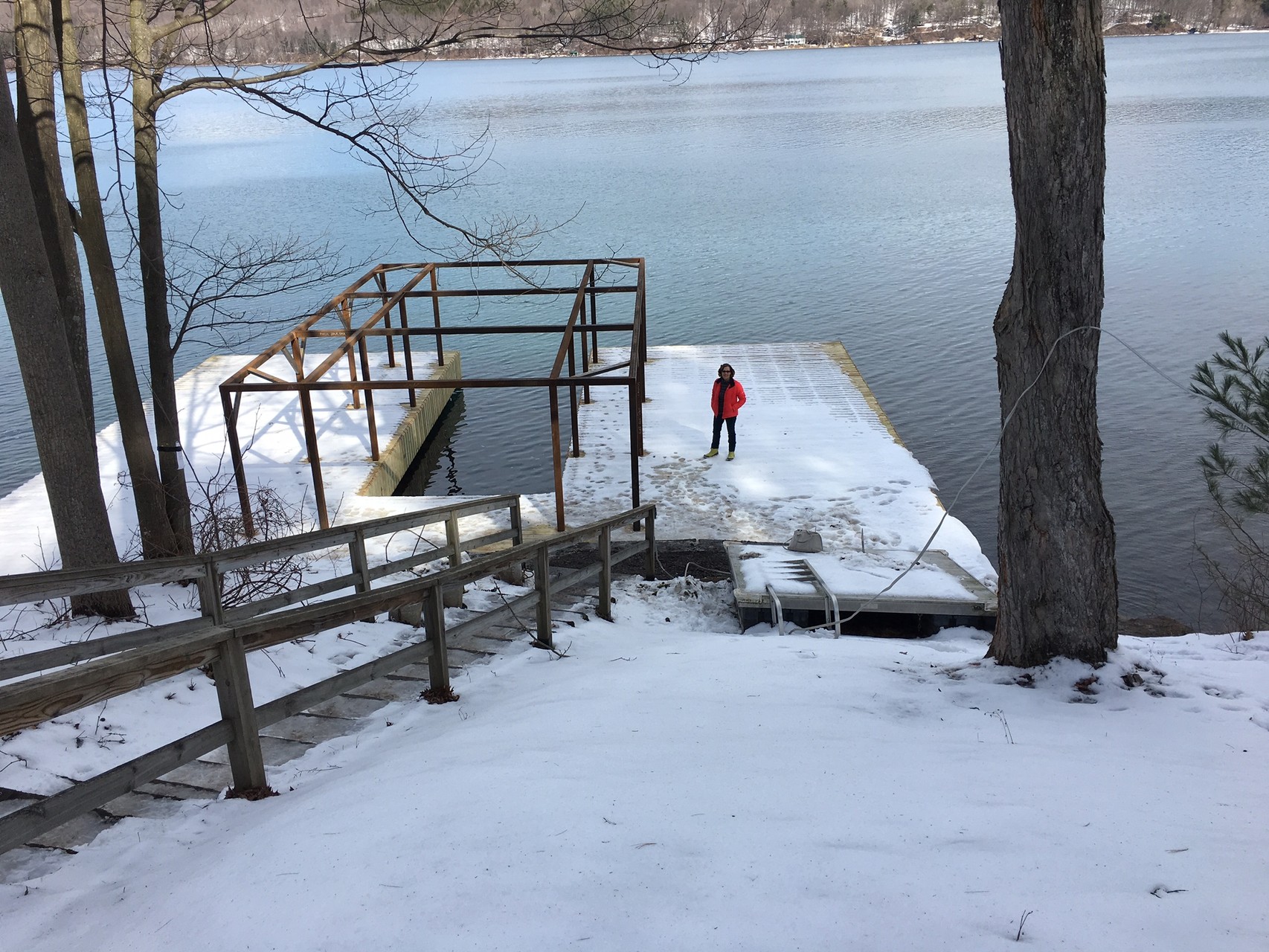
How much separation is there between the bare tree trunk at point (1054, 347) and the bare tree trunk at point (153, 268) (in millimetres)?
6815

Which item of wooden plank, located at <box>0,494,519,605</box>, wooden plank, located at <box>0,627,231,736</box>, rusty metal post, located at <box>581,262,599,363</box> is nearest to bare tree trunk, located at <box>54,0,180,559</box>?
wooden plank, located at <box>0,494,519,605</box>

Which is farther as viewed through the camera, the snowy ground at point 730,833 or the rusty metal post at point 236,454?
the rusty metal post at point 236,454

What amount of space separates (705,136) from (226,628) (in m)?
53.7

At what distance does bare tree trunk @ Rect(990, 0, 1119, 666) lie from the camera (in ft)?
15.6

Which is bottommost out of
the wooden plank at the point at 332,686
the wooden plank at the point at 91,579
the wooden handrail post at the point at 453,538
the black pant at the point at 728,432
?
the black pant at the point at 728,432

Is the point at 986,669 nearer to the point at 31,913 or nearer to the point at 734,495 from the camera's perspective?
the point at 31,913

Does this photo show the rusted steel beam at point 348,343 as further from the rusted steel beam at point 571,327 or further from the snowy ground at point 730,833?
the snowy ground at point 730,833

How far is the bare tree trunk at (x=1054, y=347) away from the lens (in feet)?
15.6

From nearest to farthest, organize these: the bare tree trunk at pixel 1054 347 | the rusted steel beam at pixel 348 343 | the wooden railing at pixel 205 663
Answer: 1. the wooden railing at pixel 205 663
2. the bare tree trunk at pixel 1054 347
3. the rusted steel beam at pixel 348 343

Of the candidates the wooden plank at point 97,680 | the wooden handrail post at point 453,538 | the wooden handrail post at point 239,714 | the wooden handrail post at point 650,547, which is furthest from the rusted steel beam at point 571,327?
the wooden plank at point 97,680

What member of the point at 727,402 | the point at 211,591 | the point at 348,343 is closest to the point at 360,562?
the point at 211,591

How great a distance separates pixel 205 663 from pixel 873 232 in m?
31.5

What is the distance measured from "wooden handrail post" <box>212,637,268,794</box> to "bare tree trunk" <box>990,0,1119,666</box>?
165 inches

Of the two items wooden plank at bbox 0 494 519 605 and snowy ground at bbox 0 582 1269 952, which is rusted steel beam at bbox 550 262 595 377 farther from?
snowy ground at bbox 0 582 1269 952
